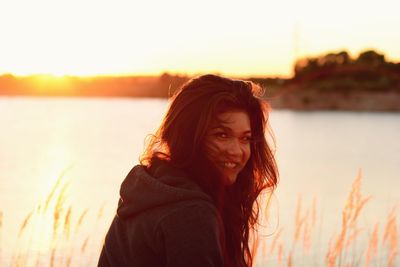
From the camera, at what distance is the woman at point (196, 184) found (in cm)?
181

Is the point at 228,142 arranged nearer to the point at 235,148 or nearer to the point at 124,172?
the point at 235,148

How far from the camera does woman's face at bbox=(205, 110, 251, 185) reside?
2.06 metres

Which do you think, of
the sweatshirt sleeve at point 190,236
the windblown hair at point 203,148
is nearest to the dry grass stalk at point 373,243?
the windblown hair at point 203,148

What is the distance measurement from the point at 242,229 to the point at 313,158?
28.7m

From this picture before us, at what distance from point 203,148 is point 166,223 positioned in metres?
0.32

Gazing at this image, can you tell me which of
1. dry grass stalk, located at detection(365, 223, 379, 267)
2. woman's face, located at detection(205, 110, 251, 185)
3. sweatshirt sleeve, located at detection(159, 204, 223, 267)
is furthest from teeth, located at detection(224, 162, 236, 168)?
dry grass stalk, located at detection(365, 223, 379, 267)

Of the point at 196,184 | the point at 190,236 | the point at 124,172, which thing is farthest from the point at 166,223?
the point at 124,172

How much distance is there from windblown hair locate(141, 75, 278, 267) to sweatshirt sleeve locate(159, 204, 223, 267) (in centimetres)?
23

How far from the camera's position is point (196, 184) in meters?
1.95

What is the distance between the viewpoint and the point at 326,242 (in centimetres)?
1105

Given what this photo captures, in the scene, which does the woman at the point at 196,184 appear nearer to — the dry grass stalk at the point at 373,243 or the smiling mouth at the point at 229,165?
the smiling mouth at the point at 229,165

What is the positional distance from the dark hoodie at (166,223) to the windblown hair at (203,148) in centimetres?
7

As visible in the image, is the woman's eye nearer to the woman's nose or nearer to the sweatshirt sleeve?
the woman's nose

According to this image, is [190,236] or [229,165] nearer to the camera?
[190,236]
